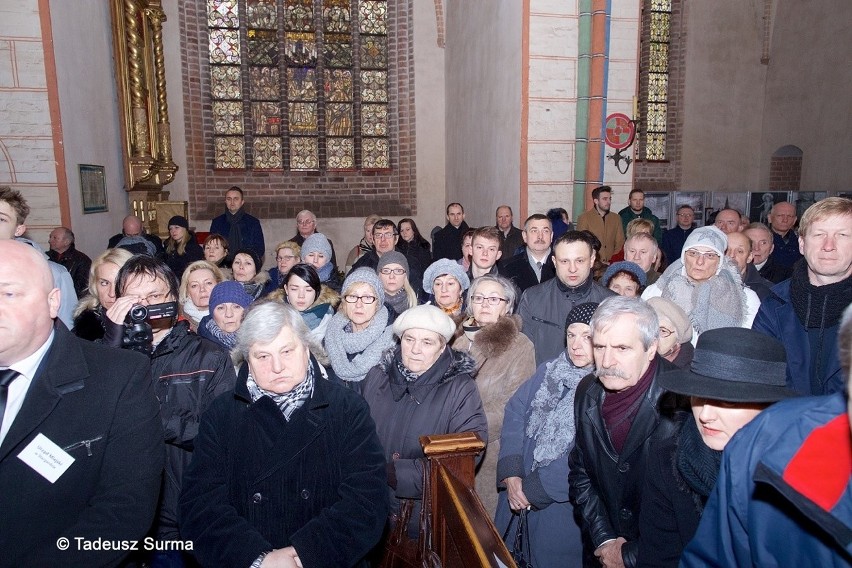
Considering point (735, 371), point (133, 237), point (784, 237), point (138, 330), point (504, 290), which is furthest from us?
point (133, 237)

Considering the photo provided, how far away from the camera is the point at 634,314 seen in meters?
2.12

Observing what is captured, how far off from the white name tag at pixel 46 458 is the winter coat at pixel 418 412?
1.20 m

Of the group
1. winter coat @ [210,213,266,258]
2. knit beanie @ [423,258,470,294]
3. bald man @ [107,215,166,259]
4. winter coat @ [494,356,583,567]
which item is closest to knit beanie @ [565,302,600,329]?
winter coat @ [494,356,583,567]

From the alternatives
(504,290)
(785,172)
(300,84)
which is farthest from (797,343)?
(785,172)

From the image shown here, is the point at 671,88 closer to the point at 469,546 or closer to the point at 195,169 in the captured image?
the point at 195,169

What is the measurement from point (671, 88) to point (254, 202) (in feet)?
30.0

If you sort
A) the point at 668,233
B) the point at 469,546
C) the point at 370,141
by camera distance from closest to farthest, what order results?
the point at 469,546
the point at 668,233
the point at 370,141

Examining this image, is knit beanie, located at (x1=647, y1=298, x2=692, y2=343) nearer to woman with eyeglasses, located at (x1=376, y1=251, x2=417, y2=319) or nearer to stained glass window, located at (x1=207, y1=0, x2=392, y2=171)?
woman with eyeglasses, located at (x1=376, y1=251, x2=417, y2=319)

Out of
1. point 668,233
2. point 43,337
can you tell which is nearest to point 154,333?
point 43,337

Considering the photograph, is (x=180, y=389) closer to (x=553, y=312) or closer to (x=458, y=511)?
(x=458, y=511)

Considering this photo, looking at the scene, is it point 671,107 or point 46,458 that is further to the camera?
point 671,107

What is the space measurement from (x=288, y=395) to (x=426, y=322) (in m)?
0.74

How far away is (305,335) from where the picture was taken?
2.14 metres

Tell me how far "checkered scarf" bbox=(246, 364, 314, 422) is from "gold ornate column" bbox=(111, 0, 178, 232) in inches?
290
